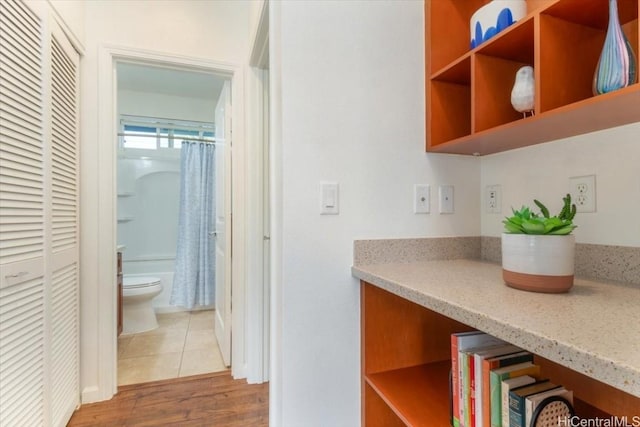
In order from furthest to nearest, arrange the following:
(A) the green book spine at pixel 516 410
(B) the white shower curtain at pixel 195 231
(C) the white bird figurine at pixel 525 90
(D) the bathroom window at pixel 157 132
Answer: (D) the bathroom window at pixel 157 132, (B) the white shower curtain at pixel 195 231, (C) the white bird figurine at pixel 525 90, (A) the green book spine at pixel 516 410

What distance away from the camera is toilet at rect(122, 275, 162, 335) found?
270cm

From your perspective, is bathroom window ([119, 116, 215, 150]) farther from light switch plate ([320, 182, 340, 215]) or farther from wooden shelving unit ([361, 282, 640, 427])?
wooden shelving unit ([361, 282, 640, 427])

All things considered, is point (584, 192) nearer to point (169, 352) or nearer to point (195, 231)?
point (169, 352)

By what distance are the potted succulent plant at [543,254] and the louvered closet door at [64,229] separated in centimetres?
179

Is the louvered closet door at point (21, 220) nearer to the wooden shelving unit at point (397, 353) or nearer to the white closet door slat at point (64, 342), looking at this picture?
the white closet door slat at point (64, 342)

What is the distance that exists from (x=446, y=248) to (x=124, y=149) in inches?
145

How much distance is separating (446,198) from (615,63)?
0.62 meters

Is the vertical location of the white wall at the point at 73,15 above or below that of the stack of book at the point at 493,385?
above

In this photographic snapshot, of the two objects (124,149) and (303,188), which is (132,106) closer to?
(124,149)

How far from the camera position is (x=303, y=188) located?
1.07 m

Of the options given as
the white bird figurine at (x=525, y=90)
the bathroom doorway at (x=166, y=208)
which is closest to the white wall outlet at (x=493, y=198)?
the white bird figurine at (x=525, y=90)

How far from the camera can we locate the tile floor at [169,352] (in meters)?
2.10

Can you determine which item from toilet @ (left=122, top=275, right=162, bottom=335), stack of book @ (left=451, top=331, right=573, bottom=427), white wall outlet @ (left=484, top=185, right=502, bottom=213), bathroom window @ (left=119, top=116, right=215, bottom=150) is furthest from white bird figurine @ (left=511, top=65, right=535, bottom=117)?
bathroom window @ (left=119, top=116, right=215, bottom=150)

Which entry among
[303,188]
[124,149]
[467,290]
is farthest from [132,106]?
[467,290]
